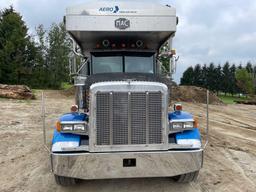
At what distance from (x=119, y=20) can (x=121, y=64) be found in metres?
Answer: 0.97

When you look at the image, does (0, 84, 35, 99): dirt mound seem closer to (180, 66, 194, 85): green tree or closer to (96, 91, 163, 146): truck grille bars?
(96, 91, 163, 146): truck grille bars

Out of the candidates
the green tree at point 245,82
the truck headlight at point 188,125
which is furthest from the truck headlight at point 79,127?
the green tree at point 245,82

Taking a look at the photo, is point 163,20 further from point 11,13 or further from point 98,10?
point 11,13

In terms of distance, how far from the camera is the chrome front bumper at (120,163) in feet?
15.0

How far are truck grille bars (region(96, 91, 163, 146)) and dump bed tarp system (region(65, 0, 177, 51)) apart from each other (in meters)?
2.48

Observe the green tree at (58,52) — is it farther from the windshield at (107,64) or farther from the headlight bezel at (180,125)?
the headlight bezel at (180,125)

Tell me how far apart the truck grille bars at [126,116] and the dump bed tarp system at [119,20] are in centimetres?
248

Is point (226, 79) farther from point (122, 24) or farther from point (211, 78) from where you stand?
point (122, 24)

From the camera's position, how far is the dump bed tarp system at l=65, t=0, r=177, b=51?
661 cm

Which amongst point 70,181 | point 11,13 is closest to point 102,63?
Result: point 70,181

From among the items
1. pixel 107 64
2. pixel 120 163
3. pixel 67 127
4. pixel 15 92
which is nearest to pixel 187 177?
pixel 120 163

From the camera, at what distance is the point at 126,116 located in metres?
4.65

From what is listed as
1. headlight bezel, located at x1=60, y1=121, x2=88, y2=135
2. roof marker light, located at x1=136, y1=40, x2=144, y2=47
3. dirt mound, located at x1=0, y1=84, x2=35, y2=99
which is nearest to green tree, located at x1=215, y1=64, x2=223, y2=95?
dirt mound, located at x1=0, y1=84, x2=35, y2=99

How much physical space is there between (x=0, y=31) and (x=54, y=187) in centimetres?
3414
